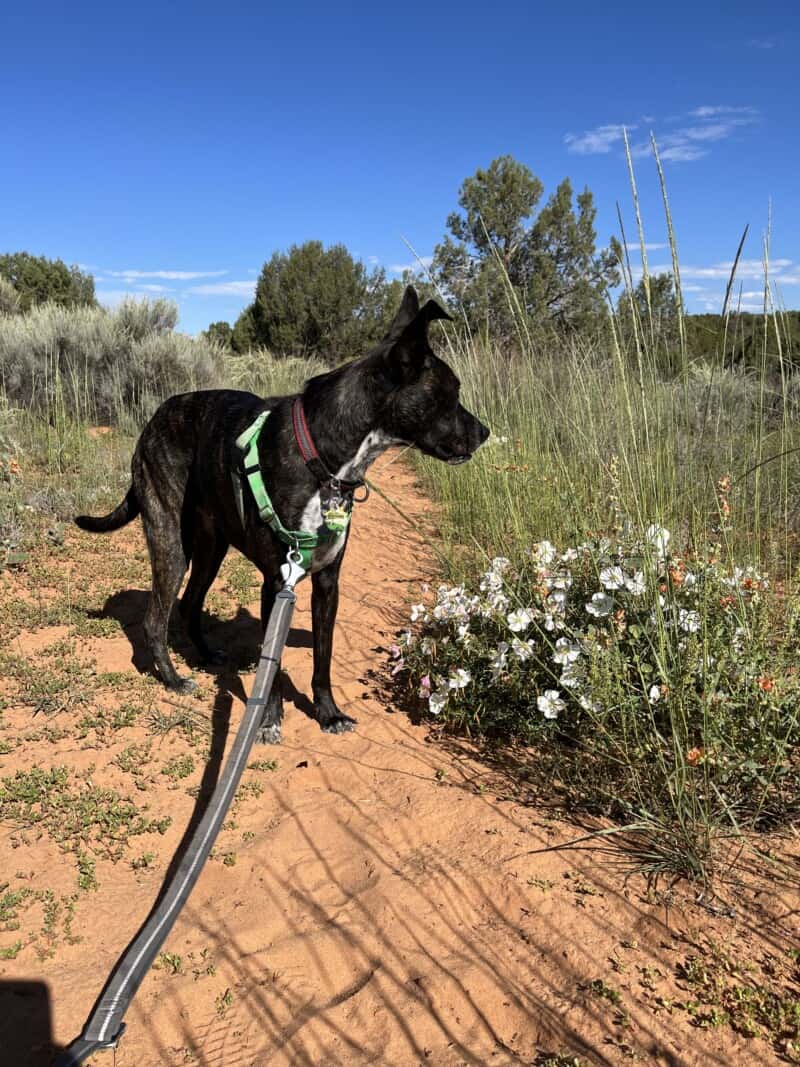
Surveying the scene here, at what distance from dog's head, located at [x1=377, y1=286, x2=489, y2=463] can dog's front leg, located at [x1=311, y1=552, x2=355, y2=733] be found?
76 cm

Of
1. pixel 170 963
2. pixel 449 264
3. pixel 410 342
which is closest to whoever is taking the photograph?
pixel 170 963

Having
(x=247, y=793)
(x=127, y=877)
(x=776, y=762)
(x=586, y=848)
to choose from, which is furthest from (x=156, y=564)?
(x=776, y=762)

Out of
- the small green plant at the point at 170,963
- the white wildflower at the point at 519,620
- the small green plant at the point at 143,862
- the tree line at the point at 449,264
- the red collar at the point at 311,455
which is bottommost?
the small green plant at the point at 170,963

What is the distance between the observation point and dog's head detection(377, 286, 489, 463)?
2924 millimetres

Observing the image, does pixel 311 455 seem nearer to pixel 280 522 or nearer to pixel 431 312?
pixel 280 522

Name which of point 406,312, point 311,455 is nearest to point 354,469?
point 311,455

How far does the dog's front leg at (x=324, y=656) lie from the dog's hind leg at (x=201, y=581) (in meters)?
0.79

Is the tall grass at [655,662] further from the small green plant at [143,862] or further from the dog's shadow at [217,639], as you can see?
the small green plant at [143,862]

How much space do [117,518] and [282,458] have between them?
1.47m

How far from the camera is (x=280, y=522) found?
9.94 feet

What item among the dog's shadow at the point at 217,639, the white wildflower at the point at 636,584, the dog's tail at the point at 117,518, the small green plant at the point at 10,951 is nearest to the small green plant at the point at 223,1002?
the small green plant at the point at 10,951

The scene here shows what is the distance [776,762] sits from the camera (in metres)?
2.25

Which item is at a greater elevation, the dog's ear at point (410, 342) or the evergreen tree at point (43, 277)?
the evergreen tree at point (43, 277)

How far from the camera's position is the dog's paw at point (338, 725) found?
339 centimetres
